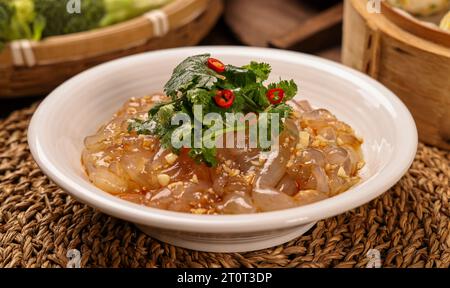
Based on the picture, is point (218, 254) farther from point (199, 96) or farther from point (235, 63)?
point (235, 63)

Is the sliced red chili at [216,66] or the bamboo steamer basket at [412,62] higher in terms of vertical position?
the sliced red chili at [216,66]

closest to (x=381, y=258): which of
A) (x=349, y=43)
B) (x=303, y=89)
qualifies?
(x=303, y=89)

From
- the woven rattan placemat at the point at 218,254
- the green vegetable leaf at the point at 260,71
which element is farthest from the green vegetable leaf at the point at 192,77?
the woven rattan placemat at the point at 218,254

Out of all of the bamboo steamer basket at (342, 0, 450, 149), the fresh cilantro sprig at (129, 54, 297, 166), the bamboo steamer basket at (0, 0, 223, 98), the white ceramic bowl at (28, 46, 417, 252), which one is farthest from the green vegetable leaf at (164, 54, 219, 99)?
the bamboo steamer basket at (0, 0, 223, 98)

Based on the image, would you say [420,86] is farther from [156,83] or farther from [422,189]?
[156,83]

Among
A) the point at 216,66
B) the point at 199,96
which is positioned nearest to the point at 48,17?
the point at 216,66

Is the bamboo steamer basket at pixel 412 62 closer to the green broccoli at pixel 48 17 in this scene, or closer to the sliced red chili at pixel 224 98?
the sliced red chili at pixel 224 98
